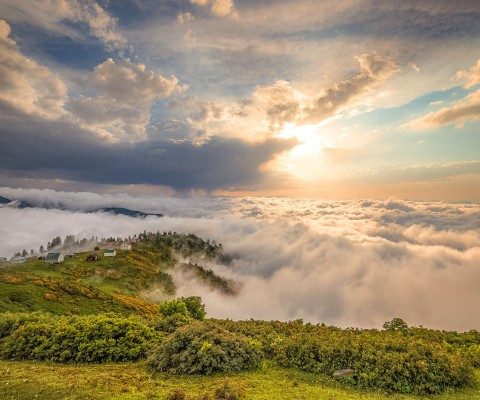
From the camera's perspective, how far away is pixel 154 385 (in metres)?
12.4

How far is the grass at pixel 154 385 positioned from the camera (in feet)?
37.2

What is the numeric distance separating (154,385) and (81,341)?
6914 mm

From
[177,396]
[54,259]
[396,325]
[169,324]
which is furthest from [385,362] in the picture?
[54,259]

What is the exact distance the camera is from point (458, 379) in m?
13.2

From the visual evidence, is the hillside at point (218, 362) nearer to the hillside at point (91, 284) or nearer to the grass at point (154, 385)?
the grass at point (154, 385)

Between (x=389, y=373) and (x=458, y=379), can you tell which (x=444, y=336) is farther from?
(x=389, y=373)

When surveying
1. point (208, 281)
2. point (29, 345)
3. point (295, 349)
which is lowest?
point (208, 281)

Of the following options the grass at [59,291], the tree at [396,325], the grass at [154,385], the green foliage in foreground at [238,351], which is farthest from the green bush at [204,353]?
the grass at [59,291]

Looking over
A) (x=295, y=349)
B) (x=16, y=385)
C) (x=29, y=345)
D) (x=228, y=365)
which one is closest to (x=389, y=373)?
(x=295, y=349)

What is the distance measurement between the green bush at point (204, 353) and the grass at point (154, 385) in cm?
50

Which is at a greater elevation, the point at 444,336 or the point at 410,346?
the point at 410,346

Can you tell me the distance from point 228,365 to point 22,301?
121 feet

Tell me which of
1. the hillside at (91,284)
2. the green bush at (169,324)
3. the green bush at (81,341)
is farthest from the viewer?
the hillside at (91,284)

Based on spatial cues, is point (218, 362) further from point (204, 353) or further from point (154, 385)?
point (154, 385)
